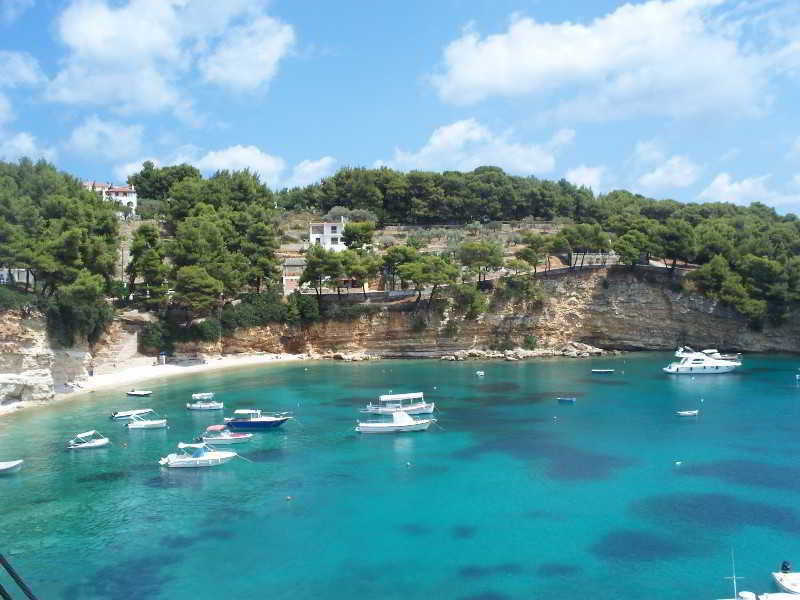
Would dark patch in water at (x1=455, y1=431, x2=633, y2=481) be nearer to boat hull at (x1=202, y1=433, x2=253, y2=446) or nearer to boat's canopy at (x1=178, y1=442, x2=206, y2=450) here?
→ boat hull at (x1=202, y1=433, x2=253, y2=446)

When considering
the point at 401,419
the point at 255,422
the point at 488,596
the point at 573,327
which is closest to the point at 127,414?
the point at 255,422

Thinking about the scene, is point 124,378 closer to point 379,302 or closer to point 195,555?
point 379,302

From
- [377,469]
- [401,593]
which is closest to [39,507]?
[377,469]

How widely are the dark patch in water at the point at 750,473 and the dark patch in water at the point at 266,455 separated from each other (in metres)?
19.2

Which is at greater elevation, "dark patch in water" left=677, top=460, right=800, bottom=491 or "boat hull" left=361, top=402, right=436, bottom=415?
"boat hull" left=361, top=402, right=436, bottom=415

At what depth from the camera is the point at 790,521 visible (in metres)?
25.2

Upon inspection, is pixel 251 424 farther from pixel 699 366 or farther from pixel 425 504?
pixel 699 366

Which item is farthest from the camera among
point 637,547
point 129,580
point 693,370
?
point 693,370

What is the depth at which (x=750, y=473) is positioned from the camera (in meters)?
30.9

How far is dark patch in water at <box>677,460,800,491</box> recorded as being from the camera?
96.7 feet

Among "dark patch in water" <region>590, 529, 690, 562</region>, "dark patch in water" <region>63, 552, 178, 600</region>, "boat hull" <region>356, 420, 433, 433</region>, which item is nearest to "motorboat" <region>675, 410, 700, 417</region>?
"boat hull" <region>356, 420, 433, 433</region>

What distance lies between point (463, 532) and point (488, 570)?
9.86 ft

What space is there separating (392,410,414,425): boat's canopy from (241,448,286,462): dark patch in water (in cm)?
709

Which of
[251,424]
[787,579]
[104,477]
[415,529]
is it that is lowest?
[787,579]
